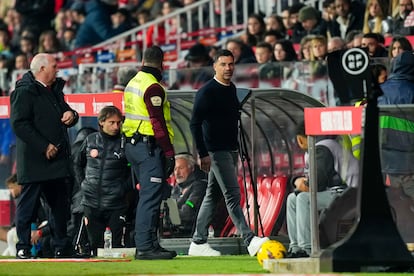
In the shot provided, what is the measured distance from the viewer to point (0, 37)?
1387 inches

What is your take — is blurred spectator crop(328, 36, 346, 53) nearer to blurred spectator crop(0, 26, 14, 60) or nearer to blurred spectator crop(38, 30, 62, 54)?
blurred spectator crop(38, 30, 62, 54)

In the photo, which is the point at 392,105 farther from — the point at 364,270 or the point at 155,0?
the point at 155,0

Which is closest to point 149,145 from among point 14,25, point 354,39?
point 354,39

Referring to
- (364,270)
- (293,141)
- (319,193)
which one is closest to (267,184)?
(293,141)

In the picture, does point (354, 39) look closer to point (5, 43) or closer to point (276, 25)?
point (276, 25)

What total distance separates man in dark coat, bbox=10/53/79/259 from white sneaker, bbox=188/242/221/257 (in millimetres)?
1484

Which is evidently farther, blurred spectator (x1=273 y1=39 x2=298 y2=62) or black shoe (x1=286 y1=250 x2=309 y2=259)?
blurred spectator (x1=273 y1=39 x2=298 y2=62)

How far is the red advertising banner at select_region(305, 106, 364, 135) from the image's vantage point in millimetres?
15609

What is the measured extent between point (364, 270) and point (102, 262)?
323 cm

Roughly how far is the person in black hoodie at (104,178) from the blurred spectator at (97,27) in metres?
14.7

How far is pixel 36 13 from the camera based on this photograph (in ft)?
120

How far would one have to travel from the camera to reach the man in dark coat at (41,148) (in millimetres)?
16797

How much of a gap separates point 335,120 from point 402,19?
337 inches

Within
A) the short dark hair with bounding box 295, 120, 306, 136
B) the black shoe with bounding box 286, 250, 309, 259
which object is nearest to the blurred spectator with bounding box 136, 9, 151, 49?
the short dark hair with bounding box 295, 120, 306, 136
